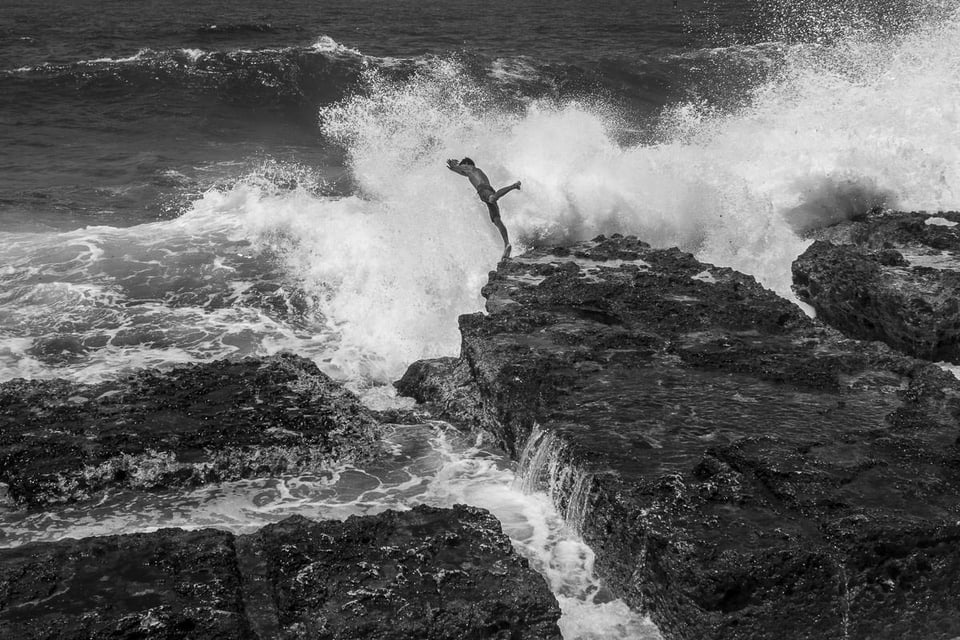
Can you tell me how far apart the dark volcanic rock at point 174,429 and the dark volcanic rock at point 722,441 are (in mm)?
1206

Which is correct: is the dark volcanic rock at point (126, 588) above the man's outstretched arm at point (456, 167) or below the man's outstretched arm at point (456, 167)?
below

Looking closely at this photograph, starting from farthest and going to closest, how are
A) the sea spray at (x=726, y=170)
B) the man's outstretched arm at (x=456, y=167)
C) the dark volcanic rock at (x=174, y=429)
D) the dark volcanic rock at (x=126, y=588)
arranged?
1. the sea spray at (x=726, y=170)
2. the man's outstretched arm at (x=456, y=167)
3. the dark volcanic rock at (x=174, y=429)
4. the dark volcanic rock at (x=126, y=588)

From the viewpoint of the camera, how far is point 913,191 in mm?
11758

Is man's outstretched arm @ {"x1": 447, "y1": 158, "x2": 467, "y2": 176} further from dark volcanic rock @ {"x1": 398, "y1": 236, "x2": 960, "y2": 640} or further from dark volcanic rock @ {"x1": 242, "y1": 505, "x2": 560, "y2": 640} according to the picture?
dark volcanic rock @ {"x1": 242, "y1": 505, "x2": 560, "y2": 640}

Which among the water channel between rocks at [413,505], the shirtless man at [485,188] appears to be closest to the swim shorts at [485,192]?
the shirtless man at [485,188]

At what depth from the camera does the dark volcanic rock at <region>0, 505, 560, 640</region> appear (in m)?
3.98

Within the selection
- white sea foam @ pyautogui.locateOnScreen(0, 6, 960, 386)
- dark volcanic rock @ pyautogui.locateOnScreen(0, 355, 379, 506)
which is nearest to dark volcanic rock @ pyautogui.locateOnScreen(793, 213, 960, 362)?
white sea foam @ pyautogui.locateOnScreen(0, 6, 960, 386)

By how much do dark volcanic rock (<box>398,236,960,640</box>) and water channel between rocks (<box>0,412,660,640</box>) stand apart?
0.47 feet

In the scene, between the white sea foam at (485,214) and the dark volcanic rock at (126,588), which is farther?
the white sea foam at (485,214)

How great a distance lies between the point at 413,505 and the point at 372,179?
30.4 feet

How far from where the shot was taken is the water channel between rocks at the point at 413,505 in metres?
5.24

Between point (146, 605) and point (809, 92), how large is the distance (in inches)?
553

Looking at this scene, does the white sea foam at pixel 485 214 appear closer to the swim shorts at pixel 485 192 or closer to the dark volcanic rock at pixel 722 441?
the swim shorts at pixel 485 192

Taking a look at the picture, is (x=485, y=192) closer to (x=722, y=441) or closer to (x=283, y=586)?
(x=722, y=441)
